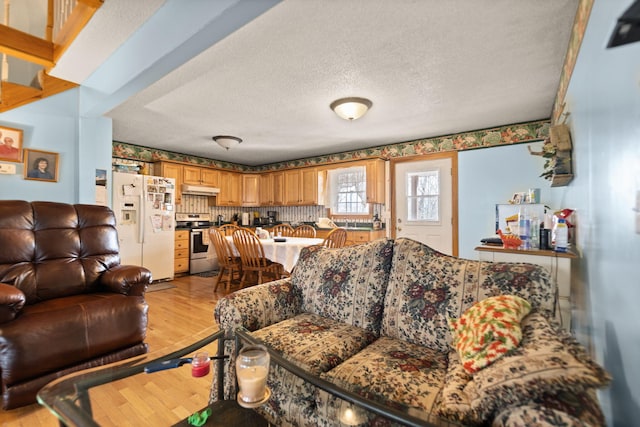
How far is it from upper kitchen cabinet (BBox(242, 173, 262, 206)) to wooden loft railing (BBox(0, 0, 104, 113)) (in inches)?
147

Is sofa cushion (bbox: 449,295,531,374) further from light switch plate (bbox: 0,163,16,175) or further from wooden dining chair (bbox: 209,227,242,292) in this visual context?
light switch plate (bbox: 0,163,16,175)

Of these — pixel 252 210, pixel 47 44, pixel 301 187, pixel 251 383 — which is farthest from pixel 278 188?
pixel 251 383

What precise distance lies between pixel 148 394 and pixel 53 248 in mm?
1438

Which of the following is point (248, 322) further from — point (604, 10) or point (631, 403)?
point (604, 10)

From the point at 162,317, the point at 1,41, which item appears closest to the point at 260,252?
the point at 162,317

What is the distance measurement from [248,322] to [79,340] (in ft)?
3.84

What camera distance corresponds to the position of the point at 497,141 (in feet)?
13.0

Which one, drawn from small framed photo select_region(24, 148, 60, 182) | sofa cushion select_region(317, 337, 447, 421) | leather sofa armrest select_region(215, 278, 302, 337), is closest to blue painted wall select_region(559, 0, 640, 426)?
sofa cushion select_region(317, 337, 447, 421)

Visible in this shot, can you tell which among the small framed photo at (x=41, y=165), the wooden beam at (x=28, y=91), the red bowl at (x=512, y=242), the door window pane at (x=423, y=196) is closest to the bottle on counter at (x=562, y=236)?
the red bowl at (x=512, y=242)

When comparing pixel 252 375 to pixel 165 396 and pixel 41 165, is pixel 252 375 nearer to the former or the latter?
pixel 165 396

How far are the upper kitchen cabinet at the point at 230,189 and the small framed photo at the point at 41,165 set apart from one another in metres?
2.98

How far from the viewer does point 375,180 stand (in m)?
4.93

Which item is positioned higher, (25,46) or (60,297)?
(25,46)

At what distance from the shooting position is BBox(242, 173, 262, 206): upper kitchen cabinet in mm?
6492
